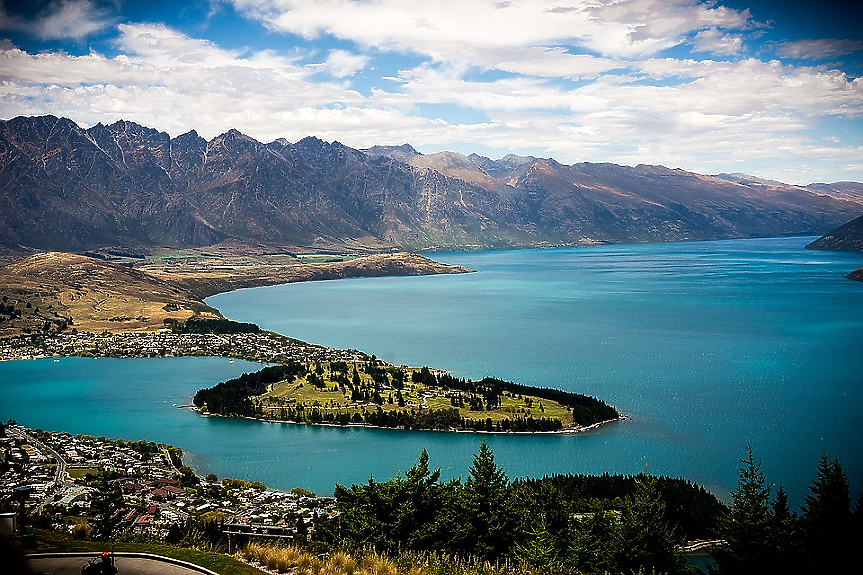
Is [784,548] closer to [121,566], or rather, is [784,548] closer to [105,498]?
[121,566]

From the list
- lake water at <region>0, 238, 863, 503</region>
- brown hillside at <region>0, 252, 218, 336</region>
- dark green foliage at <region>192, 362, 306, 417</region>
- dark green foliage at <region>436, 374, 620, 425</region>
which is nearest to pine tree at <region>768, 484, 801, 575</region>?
lake water at <region>0, 238, 863, 503</region>

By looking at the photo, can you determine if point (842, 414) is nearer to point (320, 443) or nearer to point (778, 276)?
point (320, 443)

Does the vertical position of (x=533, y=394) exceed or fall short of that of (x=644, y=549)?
it falls short

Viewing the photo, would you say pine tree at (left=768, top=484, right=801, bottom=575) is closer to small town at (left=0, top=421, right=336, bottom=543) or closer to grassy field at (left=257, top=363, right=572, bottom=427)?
small town at (left=0, top=421, right=336, bottom=543)

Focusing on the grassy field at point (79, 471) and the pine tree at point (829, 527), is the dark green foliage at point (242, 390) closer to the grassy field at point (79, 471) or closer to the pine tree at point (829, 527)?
the grassy field at point (79, 471)

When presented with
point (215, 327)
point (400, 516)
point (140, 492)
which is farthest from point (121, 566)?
point (215, 327)

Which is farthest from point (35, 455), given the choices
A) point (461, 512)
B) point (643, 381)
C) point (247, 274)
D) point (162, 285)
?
point (247, 274)
